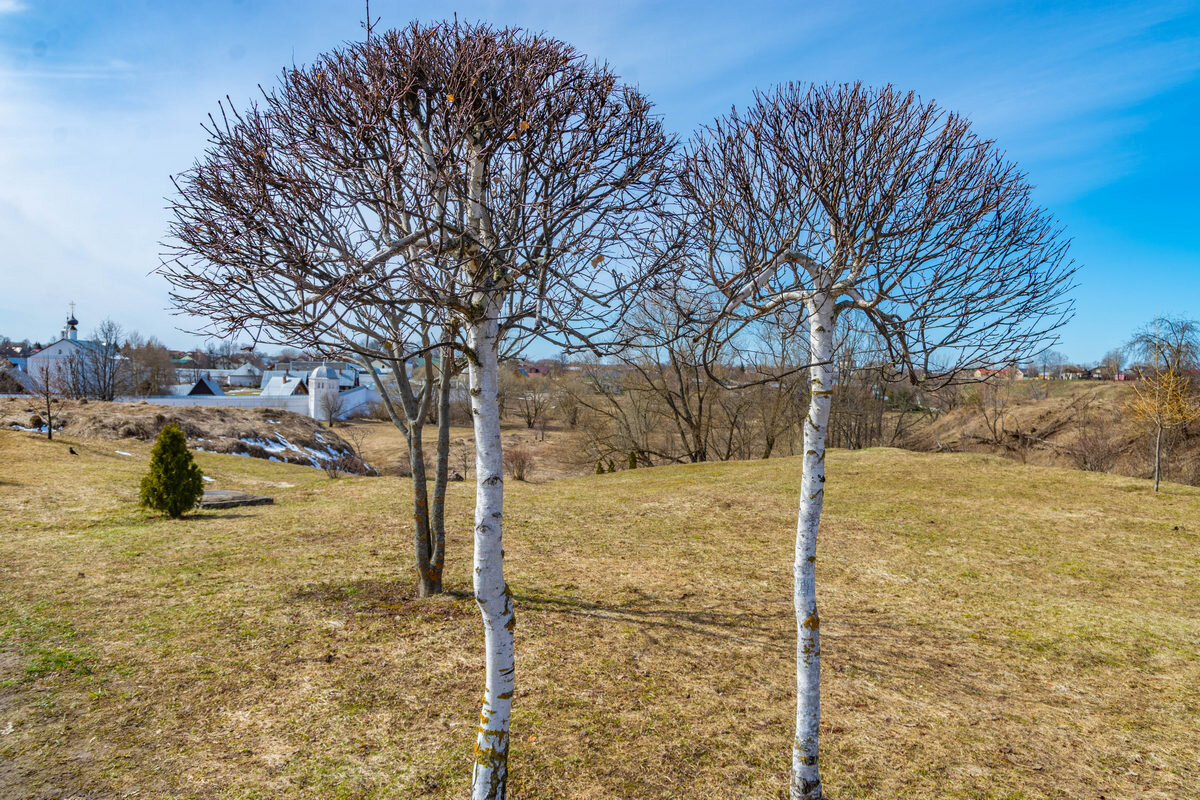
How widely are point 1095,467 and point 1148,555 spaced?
15.5 meters

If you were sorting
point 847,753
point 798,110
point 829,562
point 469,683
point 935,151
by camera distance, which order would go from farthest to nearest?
point 829,562, point 469,683, point 847,753, point 798,110, point 935,151

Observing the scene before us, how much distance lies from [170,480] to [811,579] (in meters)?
11.4

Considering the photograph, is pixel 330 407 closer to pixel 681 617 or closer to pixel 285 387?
pixel 285 387

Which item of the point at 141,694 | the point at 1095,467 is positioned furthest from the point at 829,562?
the point at 1095,467

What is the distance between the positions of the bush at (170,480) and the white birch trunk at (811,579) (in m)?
11.0

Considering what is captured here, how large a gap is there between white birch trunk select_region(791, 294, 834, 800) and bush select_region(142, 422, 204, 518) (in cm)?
1100

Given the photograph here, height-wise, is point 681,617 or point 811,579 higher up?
point 811,579

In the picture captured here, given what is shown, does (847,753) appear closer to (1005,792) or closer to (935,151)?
(1005,792)

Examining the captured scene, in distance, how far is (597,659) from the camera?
552 centimetres

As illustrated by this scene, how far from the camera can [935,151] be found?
337 cm

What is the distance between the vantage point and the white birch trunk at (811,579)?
356 centimetres

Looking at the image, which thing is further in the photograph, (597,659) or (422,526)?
(422,526)

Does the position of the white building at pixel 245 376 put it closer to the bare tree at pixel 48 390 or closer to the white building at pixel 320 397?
the white building at pixel 320 397

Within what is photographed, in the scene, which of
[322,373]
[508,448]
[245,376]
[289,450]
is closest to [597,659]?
[508,448]
